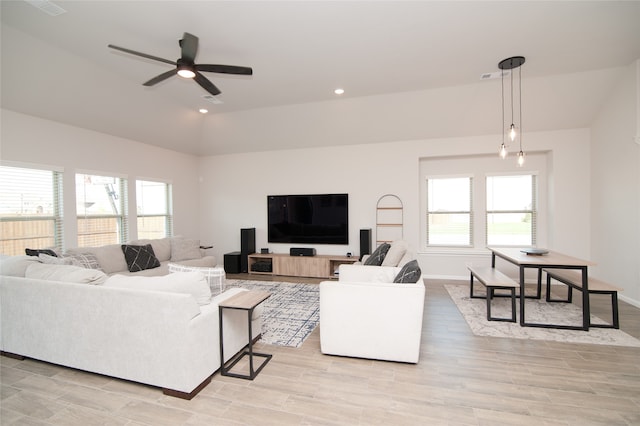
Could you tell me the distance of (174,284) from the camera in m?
2.33

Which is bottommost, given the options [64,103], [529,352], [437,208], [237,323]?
[529,352]

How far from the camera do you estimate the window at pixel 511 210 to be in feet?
18.7

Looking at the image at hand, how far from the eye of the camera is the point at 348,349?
2.78m

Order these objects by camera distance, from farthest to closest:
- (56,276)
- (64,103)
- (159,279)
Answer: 1. (64,103)
2. (56,276)
3. (159,279)

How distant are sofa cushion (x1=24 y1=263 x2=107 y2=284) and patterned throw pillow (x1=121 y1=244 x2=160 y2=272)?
191 centimetres

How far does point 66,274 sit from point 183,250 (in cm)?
304

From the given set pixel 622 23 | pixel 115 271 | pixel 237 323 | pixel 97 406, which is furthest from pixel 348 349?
pixel 622 23

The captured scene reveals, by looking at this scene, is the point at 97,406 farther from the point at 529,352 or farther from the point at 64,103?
the point at 64,103

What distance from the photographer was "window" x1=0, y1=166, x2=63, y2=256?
3.86 metres

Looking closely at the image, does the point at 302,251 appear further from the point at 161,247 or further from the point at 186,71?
the point at 186,71

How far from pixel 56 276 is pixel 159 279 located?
42.9 inches

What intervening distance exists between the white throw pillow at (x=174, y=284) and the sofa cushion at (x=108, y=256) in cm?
238

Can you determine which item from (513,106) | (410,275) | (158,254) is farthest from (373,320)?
(513,106)

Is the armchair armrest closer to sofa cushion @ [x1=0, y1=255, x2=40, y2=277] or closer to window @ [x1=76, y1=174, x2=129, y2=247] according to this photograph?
sofa cushion @ [x1=0, y1=255, x2=40, y2=277]
